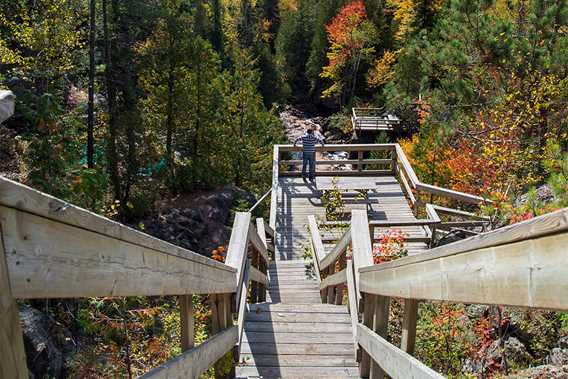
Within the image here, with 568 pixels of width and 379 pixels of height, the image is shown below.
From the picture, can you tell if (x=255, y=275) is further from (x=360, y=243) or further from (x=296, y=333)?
(x=360, y=243)

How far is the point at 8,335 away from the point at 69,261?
22 centimetres

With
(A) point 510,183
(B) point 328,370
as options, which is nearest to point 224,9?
(A) point 510,183

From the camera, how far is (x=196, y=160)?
20203 mm

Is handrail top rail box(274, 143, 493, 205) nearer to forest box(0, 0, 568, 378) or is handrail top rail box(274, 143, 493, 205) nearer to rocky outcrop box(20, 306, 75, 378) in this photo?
forest box(0, 0, 568, 378)

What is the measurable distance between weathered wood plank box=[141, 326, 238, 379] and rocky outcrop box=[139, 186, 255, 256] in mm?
13997

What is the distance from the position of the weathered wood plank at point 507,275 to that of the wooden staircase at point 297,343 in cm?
240

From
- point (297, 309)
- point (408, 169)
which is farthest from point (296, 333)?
point (408, 169)

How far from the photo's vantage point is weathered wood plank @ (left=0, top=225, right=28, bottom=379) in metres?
1.00

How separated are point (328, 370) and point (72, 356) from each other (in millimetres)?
5048

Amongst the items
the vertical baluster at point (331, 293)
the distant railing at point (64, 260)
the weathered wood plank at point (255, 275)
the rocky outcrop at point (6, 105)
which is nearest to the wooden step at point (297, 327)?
the weathered wood plank at point (255, 275)

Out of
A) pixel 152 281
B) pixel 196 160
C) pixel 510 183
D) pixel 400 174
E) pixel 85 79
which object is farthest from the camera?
pixel 196 160

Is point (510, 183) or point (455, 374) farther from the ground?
point (510, 183)

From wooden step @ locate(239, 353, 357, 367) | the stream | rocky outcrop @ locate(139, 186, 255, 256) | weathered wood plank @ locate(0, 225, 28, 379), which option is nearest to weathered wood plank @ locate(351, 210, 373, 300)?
wooden step @ locate(239, 353, 357, 367)

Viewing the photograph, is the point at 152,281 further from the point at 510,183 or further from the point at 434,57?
the point at 434,57
